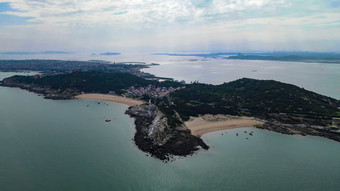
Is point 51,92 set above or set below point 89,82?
below

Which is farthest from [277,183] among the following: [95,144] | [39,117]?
[39,117]

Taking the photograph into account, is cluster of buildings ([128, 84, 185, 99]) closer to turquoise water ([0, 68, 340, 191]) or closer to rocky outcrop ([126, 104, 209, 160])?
turquoise water ([0, 68, 340, 191])

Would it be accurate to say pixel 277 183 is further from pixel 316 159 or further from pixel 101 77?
pixel 101 77

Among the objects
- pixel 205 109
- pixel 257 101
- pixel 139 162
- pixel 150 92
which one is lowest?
pixel 139 162

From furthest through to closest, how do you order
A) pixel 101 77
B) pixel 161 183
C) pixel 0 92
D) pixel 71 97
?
pixel 101 77 < pixel 0 92 < pixel 71 97 < pixel 161 183

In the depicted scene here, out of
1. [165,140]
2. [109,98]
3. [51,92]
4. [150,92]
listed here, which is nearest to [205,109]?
[165,140]

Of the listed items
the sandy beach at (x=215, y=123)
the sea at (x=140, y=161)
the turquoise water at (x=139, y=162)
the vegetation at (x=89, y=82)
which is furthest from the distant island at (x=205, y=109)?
the turquoise water at (x=139, y=162)

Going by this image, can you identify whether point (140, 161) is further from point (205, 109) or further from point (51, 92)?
point (51, 92)
